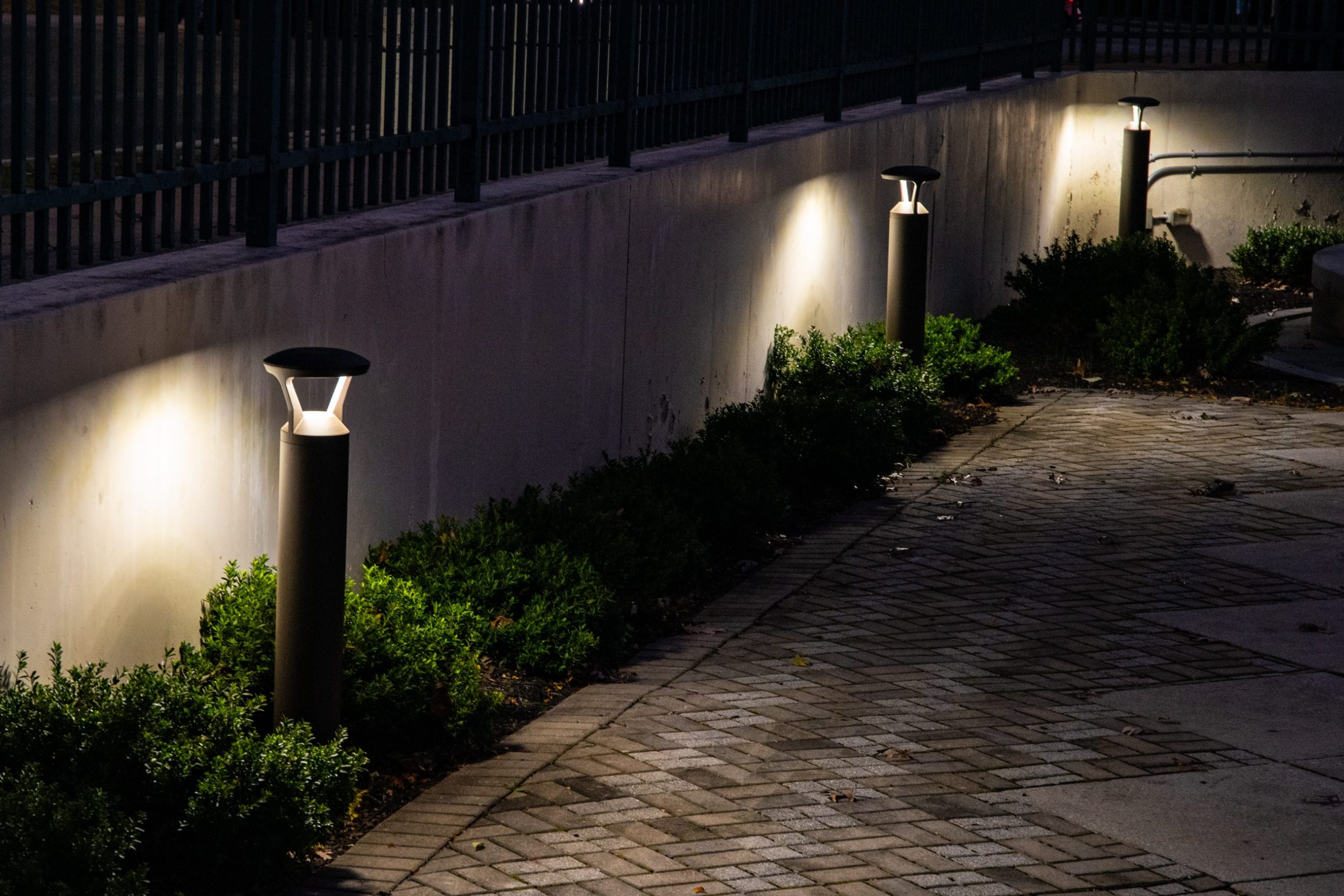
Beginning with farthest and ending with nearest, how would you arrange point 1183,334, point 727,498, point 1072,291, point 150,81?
point 1072,291, point 1183,334, point 727,498, point 150,81

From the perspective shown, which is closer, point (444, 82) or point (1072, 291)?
point (444, 82)

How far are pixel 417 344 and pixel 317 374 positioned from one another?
1890 millimetres

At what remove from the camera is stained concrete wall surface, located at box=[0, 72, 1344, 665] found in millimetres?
5324

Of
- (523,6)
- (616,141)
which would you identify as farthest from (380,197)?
(616,141)

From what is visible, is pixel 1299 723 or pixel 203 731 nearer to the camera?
pixel 203 731

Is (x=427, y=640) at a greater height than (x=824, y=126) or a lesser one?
lesser

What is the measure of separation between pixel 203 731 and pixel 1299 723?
3.98m

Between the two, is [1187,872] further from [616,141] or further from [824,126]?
[824,126]

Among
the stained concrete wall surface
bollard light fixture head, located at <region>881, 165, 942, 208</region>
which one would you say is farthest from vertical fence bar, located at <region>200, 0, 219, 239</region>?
bollard light fixture head, located at <region>881, 165, 942, 208</region>

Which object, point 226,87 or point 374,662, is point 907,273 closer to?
point 226,87

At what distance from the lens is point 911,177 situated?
12164 millimetres

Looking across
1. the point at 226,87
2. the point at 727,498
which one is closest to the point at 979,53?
the point at 727,498

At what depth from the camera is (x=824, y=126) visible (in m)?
13.0

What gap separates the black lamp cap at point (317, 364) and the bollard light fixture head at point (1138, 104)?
48.9 feet
